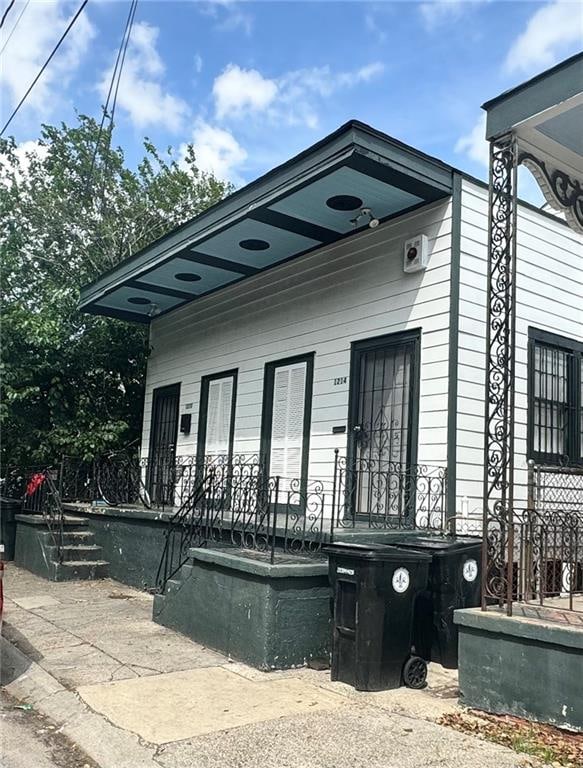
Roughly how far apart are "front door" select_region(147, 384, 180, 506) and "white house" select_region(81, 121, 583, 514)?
5.04 feet

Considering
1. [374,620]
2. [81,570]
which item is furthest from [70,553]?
[374,620]

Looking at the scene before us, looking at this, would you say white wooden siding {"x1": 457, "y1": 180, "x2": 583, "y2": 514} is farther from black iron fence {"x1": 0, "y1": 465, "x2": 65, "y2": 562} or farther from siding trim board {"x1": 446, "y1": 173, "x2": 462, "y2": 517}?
black iron fence {"x1": 0, "y1": 465, "x2": 65, "y2": 562}

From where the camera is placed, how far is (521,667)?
4.58 m

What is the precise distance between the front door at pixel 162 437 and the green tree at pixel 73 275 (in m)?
0.90

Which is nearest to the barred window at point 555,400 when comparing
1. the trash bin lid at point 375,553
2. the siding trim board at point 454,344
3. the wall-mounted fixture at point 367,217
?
the siding trim board at point 454,344

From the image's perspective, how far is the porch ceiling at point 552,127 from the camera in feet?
16.8

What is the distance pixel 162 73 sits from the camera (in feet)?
27.5

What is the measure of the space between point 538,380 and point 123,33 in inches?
246

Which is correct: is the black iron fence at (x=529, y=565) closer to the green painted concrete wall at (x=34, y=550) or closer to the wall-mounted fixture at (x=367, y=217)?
the wall-mounted fixture at (x=367, y=217)

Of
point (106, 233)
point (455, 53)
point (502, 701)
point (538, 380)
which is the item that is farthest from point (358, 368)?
point (106, 233)

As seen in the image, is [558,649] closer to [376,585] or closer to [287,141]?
[376,585]

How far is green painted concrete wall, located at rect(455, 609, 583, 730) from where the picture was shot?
4328 millimetres

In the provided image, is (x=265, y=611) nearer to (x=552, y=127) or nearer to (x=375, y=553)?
(x=375, y=553)

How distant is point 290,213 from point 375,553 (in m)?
4.82
